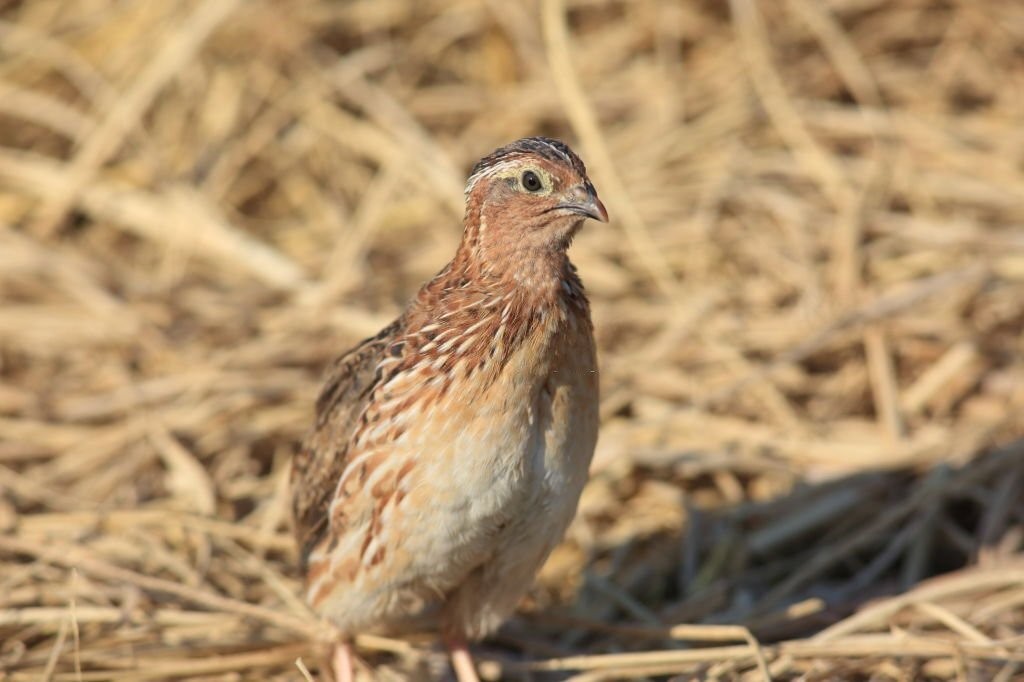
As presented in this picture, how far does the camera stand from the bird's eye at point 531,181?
3854 millimetres

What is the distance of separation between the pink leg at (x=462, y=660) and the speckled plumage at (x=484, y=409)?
421 mm

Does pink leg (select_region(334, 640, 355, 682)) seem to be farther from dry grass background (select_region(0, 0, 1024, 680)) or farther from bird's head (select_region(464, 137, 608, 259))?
bird's head (select_region(464, 137, 608, 259))

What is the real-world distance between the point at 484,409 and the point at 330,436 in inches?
29.3

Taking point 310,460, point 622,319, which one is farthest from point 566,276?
point 622,319

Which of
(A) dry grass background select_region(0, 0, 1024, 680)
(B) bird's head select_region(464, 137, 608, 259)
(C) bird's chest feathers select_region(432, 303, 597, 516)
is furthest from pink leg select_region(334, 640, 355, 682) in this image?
(B) bird's head select_region(464, 137, 608, 259)

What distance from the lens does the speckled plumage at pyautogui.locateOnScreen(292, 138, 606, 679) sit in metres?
3.85

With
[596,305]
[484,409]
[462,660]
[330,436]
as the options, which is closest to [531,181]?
[484,409]

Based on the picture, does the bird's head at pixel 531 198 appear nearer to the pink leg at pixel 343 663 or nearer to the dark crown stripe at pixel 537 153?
the dark crown stripe at pixel 537 153


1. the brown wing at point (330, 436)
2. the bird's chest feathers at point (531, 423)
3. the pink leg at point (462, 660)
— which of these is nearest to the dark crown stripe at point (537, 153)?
the bird's chest feathers at point (531, 423)

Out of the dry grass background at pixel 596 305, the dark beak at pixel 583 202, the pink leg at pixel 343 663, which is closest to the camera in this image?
the dark beak at pixel 583 202

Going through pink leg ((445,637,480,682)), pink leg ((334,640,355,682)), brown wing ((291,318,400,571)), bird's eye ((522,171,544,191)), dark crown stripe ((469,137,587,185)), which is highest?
dark crown stripe ((469,137,587,185))

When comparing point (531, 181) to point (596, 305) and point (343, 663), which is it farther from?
point (596, 305)

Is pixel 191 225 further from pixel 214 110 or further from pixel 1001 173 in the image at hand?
pixel 1001 173

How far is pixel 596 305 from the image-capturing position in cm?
654
